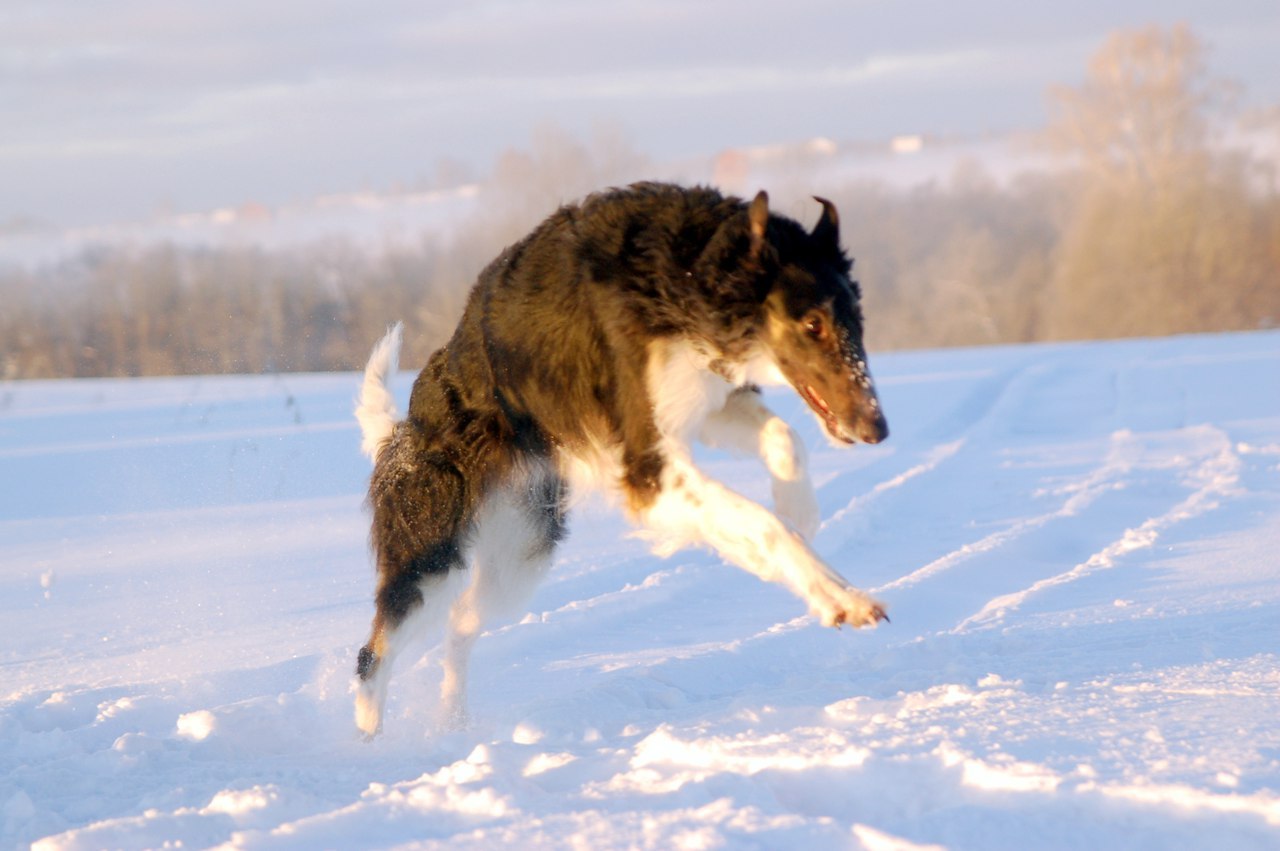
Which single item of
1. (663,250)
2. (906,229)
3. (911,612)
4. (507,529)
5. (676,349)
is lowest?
(911,612)

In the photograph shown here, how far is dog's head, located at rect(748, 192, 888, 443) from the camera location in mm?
4199

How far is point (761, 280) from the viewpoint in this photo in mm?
4293

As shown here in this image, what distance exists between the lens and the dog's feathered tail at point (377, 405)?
516cm

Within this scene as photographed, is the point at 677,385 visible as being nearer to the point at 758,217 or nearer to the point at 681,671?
the point at 758,217

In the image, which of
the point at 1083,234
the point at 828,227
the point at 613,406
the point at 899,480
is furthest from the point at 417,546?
the point at 1083,234

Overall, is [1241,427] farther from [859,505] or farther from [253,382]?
[253,382]

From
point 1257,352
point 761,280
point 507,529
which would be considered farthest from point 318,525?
point 1257,352

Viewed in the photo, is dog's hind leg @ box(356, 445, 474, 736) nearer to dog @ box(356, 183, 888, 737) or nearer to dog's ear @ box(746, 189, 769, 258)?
dog @ box(356, 183, 888, 737)

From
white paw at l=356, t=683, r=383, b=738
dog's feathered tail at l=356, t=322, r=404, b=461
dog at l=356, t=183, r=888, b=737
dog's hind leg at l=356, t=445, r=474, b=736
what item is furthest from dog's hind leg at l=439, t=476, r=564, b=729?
dog's feathered tail at l=356, t=322, r=404, b=461

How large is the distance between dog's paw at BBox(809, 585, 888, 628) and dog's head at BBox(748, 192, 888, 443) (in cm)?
60

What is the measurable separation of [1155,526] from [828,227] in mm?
3828

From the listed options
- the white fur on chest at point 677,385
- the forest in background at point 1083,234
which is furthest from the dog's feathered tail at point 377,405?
the forest in background at point 1083,234

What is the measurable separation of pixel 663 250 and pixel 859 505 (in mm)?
4106

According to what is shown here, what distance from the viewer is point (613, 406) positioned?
→ 179 inches
